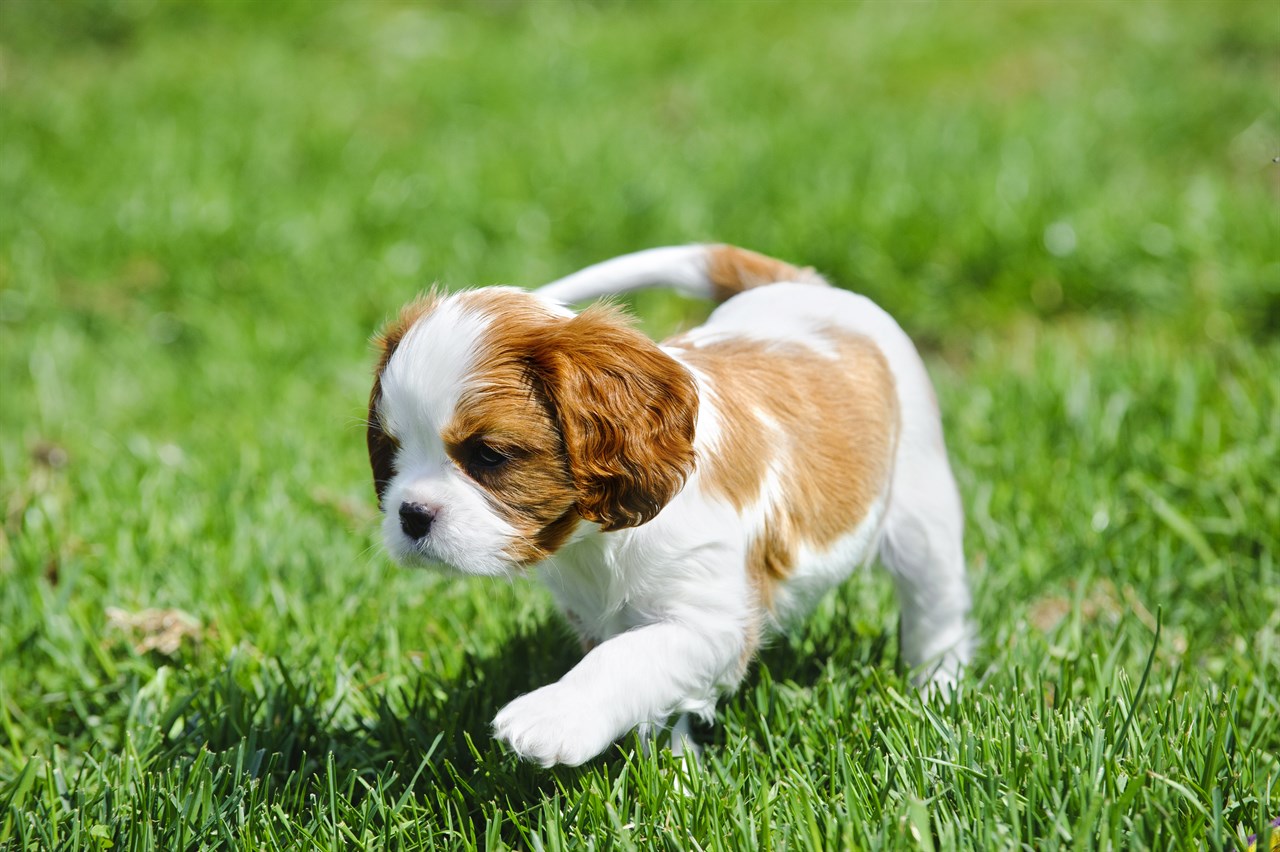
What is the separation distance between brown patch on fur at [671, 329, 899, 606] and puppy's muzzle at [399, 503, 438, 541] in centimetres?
57

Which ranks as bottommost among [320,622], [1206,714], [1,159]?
[320,622]

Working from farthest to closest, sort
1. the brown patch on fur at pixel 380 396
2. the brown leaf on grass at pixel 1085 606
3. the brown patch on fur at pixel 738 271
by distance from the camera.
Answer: the brown leaf on grass at pixel 1085 606 → the brown patch on fur at pixel 738 271 → the brown patch on fur at pixel 380 396

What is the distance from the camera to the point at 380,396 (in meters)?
2.35

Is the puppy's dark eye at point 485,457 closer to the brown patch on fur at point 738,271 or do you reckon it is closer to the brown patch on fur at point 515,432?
the brown patch on fur at point 515,432

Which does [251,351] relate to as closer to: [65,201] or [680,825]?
[65,201]

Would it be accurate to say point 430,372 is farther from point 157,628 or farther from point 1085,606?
point 1085,606

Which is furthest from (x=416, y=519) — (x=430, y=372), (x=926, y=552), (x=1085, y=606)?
(x=1085, y=606)

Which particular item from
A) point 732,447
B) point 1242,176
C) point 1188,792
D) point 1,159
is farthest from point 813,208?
point 1,159

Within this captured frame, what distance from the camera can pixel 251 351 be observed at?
547 cm

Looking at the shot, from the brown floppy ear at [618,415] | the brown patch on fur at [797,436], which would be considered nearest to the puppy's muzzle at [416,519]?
the brown floppy ear at [618,415]

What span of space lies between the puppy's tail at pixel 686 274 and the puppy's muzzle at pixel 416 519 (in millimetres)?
953

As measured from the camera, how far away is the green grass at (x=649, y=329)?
8.17 ft

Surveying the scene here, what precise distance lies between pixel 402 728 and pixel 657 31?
6.65 metres

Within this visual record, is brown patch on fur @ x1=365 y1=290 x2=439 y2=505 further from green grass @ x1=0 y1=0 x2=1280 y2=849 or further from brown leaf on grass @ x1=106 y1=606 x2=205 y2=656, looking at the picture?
brown leaf on grass @ x1=106 y1=606 x2=205 y2=656
